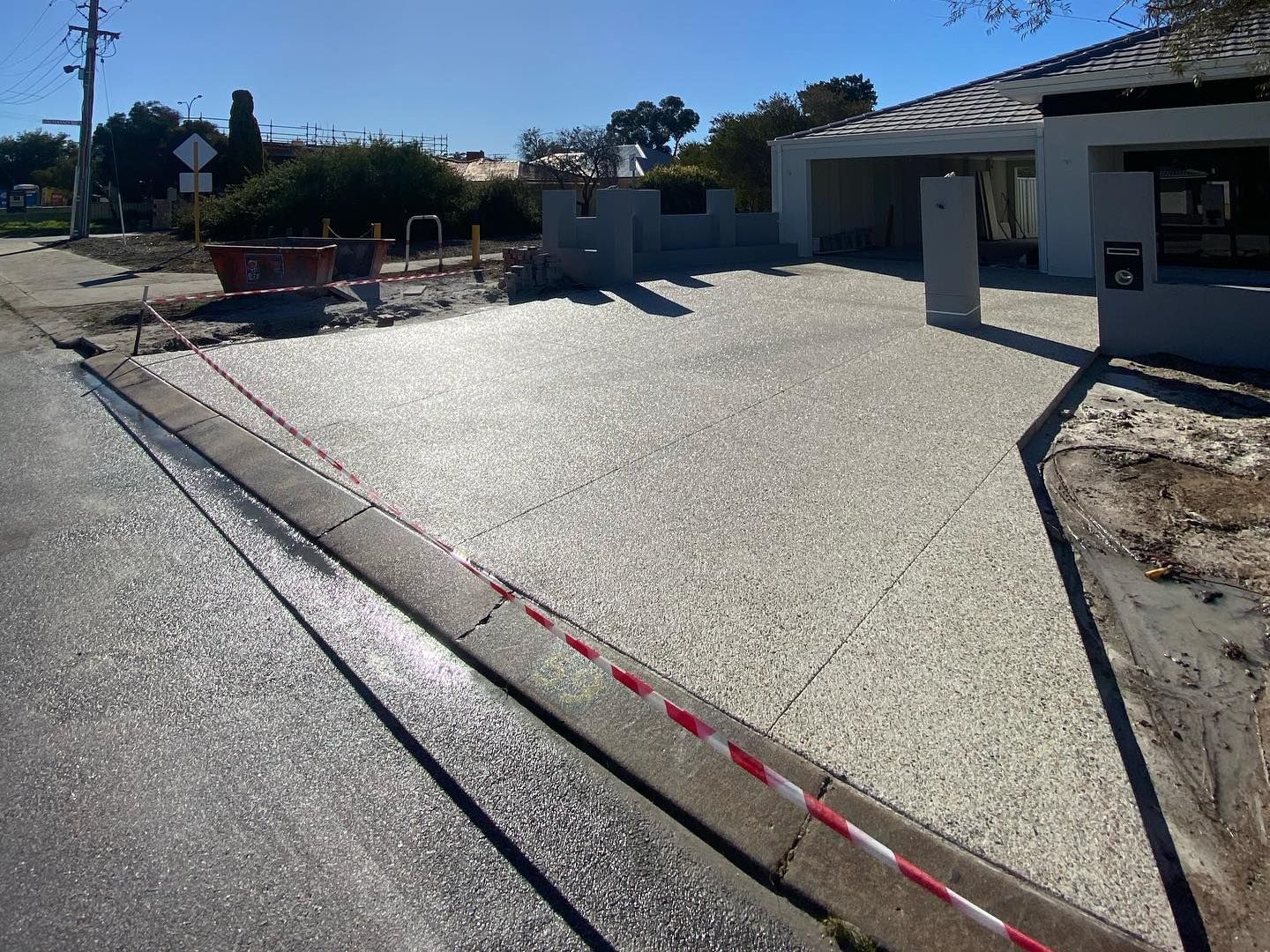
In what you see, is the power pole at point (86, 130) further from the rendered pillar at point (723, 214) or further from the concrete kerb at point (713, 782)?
the concrete kerb at point (713, 782)

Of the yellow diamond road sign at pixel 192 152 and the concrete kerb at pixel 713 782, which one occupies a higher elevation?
the yellow diamond road sign at pixel 192 152

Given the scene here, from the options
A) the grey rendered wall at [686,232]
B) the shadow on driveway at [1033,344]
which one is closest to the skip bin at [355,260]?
the grey rendered wall at [686,232]

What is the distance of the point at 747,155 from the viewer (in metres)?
34.5

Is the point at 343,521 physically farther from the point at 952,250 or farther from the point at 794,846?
the point at 952,250

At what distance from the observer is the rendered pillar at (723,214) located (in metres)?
20.0

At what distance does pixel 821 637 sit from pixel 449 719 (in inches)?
69.6

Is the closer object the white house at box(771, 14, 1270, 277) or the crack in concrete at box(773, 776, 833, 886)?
the crack in concrete at box(773, 776, 833, 886)

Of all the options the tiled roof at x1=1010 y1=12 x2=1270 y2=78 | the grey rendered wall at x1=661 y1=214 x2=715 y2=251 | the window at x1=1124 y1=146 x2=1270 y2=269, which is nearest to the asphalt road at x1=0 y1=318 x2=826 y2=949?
the tiled roof at x1=1010 y1=12 x2=1270 y2=78

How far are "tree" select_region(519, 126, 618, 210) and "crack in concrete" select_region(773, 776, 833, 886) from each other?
39.6 meters

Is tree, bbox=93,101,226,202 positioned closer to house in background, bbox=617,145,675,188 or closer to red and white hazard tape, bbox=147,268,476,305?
house in background, bbox=617,145,675,188

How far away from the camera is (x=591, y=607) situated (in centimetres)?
501

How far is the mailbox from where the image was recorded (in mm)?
10508

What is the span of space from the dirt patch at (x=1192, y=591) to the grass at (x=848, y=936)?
103 cm

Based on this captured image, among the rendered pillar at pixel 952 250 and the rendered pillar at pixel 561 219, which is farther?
the rendered pillar at pixel 561 219
